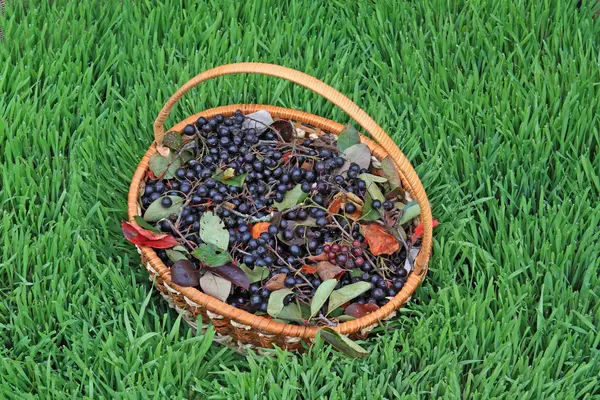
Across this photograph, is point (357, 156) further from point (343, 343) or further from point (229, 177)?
point (343, 343)

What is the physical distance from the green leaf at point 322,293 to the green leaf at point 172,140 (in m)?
0.52

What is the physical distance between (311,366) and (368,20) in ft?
3.95

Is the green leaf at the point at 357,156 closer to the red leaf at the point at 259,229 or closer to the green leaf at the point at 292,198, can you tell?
the green leaf at the point at 292,198

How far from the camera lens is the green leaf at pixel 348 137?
6.36ft

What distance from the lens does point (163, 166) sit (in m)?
1.91

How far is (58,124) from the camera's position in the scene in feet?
7.02

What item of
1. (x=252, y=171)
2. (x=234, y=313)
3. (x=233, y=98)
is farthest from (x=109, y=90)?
(x=234, y=313)

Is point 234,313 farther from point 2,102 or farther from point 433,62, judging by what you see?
point 433,62

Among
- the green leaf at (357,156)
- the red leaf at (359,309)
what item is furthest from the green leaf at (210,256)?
the green leaf at (357,156)

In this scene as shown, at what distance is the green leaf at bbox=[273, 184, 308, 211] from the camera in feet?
6.04

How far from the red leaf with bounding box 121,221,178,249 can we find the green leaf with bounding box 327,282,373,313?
0.36m

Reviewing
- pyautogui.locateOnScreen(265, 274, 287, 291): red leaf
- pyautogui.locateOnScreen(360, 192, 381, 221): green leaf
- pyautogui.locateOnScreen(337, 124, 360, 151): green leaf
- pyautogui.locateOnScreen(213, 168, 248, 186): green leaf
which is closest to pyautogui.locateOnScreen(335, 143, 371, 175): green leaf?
pyautogui.locateOnScreen(337, 124, 360, 151): green leaf

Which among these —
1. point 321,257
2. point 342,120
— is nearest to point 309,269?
point 321,257

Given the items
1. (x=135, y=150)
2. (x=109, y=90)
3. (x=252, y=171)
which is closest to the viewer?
(x=252, y=171)
